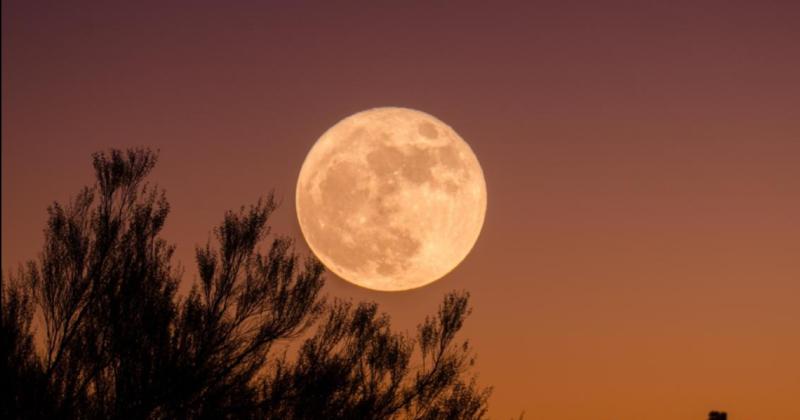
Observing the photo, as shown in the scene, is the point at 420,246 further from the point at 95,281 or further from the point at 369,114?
the point at 95,281

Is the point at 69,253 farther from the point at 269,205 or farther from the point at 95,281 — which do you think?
the point at 269,205

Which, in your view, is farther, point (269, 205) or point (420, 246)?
point (420, 246)

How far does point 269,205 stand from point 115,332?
12.2ft

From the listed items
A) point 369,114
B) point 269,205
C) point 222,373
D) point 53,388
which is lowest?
point 53,388

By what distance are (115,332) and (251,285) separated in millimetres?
2661

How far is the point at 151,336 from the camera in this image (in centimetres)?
1673

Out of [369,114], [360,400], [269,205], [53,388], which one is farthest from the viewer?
[369,114]

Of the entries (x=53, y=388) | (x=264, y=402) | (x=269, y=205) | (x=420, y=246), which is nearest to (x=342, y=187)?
(x=420, y=246)

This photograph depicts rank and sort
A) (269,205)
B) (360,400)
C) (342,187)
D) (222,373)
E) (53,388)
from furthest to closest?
(342,187) < (360,400) < (269,205) < (222,373) < (53,388)

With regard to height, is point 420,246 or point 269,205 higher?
point 420,246

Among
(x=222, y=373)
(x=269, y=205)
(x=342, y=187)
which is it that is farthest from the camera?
(x=342, y=187)

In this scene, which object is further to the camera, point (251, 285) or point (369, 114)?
point (369, 114)

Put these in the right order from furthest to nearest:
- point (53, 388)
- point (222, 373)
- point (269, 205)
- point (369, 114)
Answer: point (369, 114)
point (269, 205)
point (222, 373)
point (53, 388)

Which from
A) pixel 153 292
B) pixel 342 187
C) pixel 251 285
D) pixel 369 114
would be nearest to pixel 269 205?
pixel 251 285
